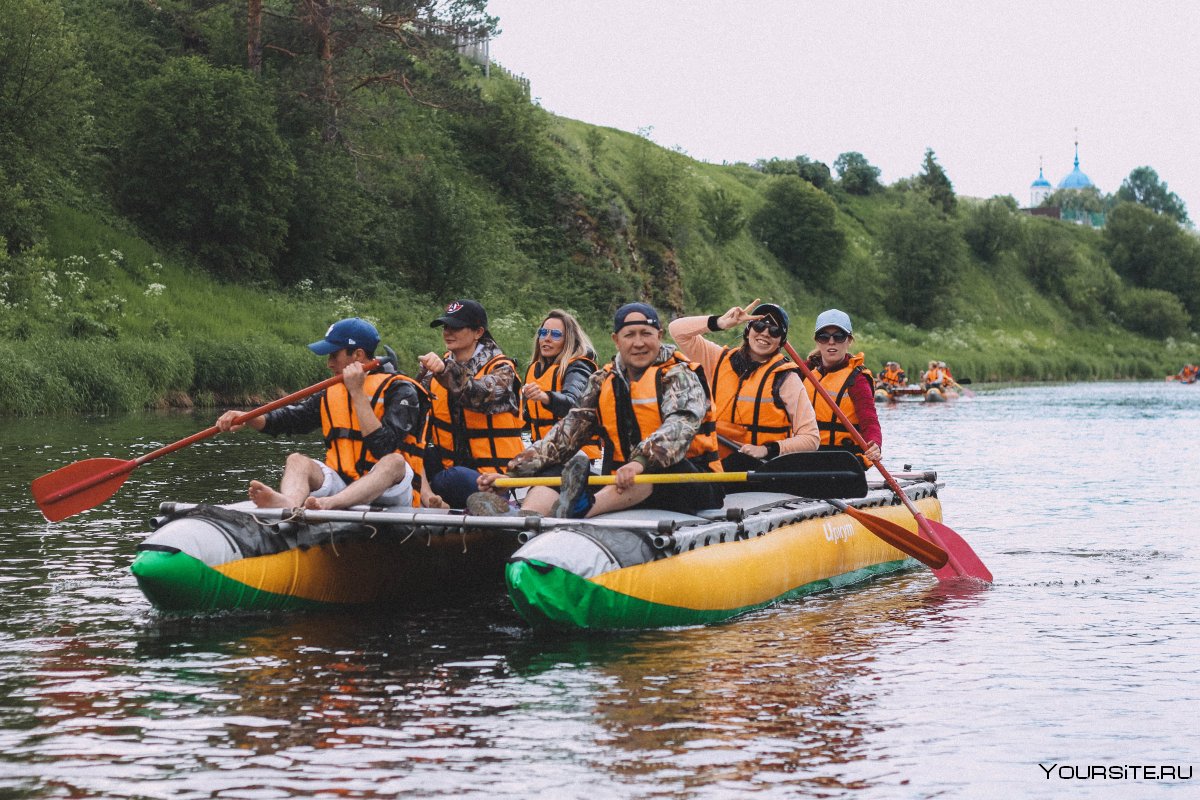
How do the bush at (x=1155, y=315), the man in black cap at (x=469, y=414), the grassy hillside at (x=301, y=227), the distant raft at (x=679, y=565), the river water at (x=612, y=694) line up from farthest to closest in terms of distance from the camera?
1. the bush at (x=1155, y=315)
2. the grassy hillside at (x=301, y=227)
3. the man in black cap at (x=469, y=414)
4. the distant raft at (x=679, y=565)
5. the river water at (x=612, y=694)

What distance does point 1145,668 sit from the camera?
7203mm

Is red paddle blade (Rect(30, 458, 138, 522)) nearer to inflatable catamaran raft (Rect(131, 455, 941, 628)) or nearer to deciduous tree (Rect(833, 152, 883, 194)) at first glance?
inflatable catamaran raft (Rect(131, 455, 941, 628))

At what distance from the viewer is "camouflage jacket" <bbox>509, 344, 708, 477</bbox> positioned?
7785 millimetres

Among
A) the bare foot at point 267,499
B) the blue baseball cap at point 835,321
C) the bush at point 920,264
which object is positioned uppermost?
the bush at point 920,264

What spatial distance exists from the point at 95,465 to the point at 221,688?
10.6ft

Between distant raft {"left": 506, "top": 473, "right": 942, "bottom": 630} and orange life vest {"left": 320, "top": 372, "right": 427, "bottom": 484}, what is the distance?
144 cm

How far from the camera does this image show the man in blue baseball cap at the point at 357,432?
26.8ft

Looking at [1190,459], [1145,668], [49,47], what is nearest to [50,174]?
[49,47]

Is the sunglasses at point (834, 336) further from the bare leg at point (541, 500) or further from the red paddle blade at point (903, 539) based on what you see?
the bare leg at point (541, 500)

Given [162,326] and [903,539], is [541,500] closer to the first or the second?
[903,539]

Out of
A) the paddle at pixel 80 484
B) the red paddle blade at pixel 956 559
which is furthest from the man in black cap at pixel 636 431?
the red paddle blade at pixel 956 559

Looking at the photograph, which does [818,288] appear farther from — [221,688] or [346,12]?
[221,688]

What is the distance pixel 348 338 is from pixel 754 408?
9.50ft

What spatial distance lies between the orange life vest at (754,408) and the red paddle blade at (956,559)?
4.13ft
